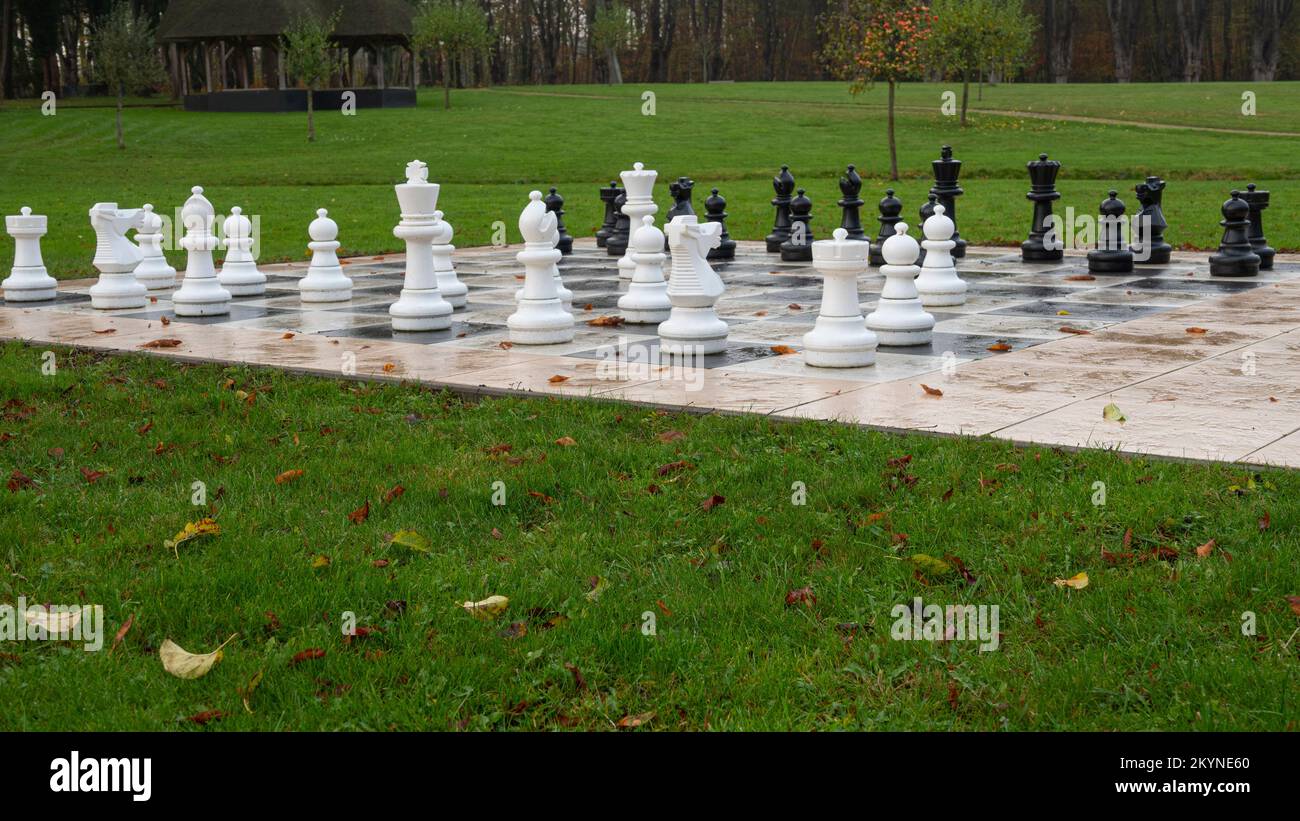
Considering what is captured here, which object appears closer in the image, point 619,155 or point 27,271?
point 27,271

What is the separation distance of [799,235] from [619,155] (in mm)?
22120

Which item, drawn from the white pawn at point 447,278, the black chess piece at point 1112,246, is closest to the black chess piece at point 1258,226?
the black chess piece at point 1112,246

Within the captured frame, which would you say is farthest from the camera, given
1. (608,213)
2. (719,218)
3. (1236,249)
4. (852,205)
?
(608,213)

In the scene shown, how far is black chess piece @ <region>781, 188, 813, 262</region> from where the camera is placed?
12.9m

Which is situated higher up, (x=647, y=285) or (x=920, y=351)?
(x=647, y=285)

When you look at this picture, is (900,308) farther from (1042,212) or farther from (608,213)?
(608,213)

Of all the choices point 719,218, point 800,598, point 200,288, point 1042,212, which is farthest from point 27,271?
point 800,598

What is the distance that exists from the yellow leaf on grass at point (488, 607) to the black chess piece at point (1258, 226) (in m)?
9.22

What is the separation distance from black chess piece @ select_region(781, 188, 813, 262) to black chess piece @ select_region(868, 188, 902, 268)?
679 millimetres

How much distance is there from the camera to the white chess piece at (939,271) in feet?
31.2

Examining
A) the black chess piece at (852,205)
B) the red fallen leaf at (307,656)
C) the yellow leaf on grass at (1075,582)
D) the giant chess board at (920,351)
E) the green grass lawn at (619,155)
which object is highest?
the green grass lawn at (619,155)

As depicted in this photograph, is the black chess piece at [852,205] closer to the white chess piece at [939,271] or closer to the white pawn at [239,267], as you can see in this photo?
the white chess piece at [939,271]

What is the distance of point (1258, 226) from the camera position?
1180 cm
